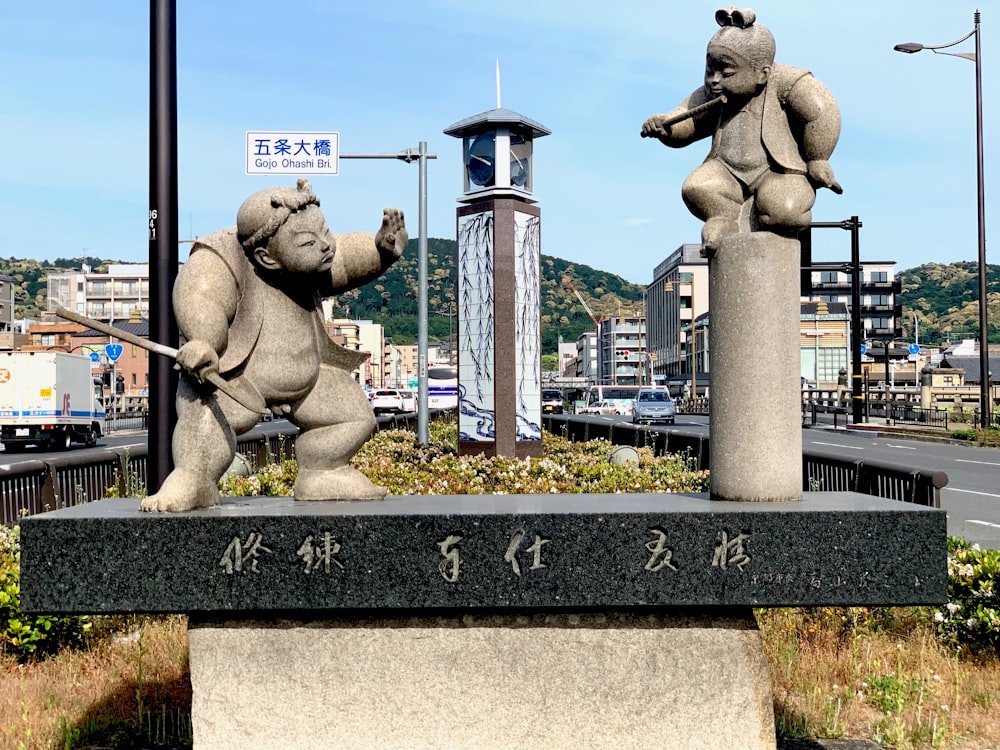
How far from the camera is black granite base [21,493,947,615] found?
4055 mm

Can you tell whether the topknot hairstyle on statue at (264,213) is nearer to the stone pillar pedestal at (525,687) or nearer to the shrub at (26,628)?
the stone pillar pedestal at (525,687)

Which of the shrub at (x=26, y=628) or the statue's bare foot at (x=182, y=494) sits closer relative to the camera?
the statue's bare foot at (x=182, y=494)

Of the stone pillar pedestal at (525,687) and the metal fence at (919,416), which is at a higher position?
the stone pillar pedestal at (525,687)

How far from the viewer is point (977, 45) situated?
27688 mm

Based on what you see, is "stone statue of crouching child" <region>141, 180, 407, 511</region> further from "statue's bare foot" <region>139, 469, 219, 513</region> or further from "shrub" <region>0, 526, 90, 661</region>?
"shrub" <region>0, 526, 90, 661</region>

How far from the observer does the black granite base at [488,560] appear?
4.05 meters

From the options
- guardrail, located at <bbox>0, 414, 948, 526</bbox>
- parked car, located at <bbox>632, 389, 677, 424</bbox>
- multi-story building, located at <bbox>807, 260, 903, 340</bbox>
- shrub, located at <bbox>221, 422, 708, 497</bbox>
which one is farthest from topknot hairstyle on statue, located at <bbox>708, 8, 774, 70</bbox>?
multi-story building, located at <bbox>807, 260, 903, 340</bbox>

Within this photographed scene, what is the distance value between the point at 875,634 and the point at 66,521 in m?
4.77

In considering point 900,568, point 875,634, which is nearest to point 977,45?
point 875,634

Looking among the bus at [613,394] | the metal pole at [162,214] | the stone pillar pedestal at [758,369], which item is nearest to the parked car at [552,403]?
the bus at [613,394]

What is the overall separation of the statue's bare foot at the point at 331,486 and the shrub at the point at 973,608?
11.7ft

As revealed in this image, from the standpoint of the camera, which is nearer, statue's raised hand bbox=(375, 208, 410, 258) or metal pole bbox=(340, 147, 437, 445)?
statue's raised hand bbox=(375, 208, 410, 258)

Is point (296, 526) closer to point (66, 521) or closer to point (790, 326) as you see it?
point (66, 521)

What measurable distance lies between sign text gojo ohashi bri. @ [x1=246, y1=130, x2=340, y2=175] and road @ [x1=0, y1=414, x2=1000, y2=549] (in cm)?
649
